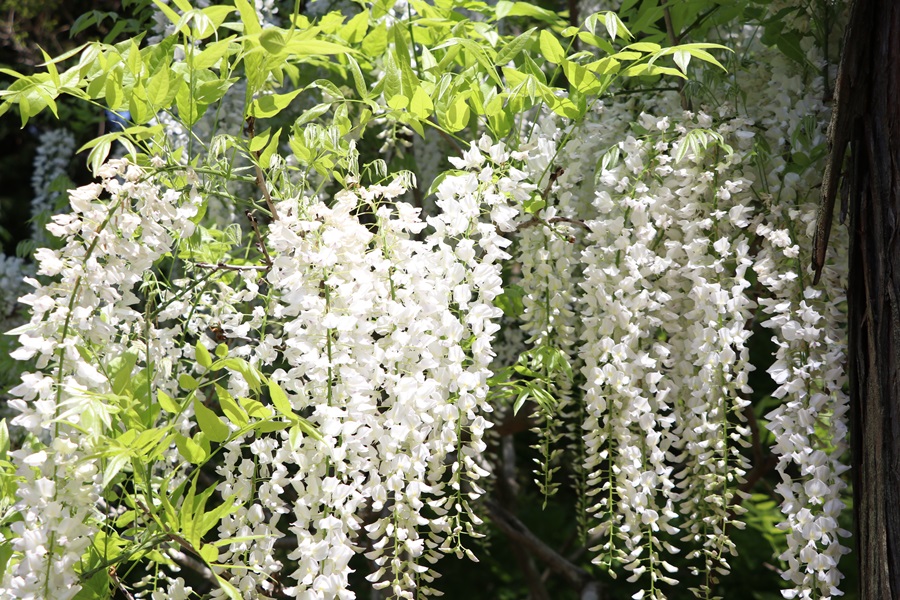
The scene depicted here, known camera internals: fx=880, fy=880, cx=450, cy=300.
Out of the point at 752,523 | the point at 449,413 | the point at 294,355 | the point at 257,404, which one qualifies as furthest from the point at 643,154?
the point at 752,523

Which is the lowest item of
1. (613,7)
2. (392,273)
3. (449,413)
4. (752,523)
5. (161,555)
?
(752,523)

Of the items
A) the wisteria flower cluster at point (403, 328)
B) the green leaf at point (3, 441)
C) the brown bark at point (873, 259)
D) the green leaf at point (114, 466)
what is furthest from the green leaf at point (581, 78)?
the green leaf at point (3, 441)

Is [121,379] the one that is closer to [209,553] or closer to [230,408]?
[230,408]

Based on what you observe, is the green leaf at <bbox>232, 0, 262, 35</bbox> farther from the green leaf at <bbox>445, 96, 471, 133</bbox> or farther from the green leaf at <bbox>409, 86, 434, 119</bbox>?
the green leaf at <bbox>445, 96, 471, 133</bbox>

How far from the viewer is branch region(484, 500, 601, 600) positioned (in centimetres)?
369

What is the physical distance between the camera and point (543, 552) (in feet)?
12.3

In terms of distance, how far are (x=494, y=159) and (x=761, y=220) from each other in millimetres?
672

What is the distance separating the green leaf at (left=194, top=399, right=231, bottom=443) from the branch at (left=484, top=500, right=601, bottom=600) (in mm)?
2200

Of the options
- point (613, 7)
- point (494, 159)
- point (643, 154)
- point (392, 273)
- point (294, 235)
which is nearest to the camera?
point (294, 235)

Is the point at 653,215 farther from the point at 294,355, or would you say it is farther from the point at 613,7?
the point at 613,7

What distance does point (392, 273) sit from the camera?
6.29 feet

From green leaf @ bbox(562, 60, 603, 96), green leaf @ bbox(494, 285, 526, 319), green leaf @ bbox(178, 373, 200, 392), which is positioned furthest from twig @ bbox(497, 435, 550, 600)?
green leaf @ bbox(178, 373, 200, 392)

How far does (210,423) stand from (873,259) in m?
1.36

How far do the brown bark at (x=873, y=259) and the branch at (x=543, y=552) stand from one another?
1998mm
